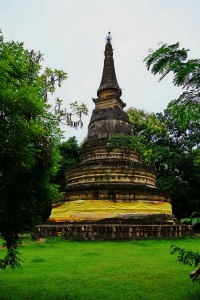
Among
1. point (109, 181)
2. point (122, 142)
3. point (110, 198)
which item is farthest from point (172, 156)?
point (110, 198)

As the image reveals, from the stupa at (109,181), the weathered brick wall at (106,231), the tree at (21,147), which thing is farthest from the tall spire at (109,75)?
the tree at (21,147)

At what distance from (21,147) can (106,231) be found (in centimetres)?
1179

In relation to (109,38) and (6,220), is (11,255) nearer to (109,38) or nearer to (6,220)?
(6,220)

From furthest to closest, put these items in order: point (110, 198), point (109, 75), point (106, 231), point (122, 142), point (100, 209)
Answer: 1. point (109, 75)
2. point (122, 142)
3. point (110, 198)
4. point (100, 209)
5. point (106, 231)

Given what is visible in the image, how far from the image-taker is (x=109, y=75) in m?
31.4

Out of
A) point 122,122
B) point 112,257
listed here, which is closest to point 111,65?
point 122,122

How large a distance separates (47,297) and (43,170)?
8.22ft

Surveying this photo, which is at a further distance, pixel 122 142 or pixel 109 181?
pixel 122 142

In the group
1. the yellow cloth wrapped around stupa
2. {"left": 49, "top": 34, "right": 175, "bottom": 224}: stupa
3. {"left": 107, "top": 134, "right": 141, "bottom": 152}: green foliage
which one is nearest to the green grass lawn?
the yellow cloth wrapped around stupa

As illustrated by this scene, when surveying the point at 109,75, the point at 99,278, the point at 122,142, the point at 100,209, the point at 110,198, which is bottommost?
the point at 99,278

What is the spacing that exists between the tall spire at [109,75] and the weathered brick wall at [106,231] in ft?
54.3

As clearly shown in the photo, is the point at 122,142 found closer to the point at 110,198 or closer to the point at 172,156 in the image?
the point at 110,198

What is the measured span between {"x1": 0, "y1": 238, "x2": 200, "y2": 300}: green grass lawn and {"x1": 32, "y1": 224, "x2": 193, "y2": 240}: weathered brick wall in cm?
477

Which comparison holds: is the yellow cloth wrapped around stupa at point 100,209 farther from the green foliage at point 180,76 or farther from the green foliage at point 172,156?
the green foliage at point 180,76
